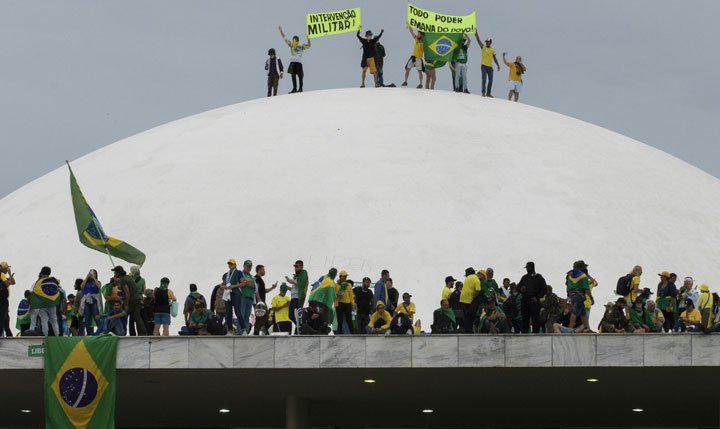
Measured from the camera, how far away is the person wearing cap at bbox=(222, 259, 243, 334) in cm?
2349

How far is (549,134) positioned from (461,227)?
5.74 meters

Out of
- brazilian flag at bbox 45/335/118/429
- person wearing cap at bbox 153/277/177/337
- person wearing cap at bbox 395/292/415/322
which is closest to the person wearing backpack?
person wearing cap at bbox 153/277/177/337

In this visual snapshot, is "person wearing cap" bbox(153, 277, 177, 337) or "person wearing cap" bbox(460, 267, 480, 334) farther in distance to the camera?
"person wearing cap" bbox(153, 277, 177, 337)

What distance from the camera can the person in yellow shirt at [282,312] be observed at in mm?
24891

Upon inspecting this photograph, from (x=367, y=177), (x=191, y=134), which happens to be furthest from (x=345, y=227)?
(x=191, y=134)

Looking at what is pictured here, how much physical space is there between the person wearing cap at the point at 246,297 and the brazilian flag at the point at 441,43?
494 inches

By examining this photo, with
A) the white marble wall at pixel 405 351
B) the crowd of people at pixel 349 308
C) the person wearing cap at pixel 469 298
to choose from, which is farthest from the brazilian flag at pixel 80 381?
the person wearing cap at pixel 469 298

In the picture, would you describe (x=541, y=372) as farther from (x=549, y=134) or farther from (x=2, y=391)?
(x=549, y=134)

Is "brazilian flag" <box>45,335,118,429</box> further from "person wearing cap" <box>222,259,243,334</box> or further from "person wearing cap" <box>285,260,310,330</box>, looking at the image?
"person wearing cap" <box>285,260,310,330</box>

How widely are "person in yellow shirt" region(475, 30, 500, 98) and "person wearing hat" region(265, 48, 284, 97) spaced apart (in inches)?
198

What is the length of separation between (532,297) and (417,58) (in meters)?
14.2

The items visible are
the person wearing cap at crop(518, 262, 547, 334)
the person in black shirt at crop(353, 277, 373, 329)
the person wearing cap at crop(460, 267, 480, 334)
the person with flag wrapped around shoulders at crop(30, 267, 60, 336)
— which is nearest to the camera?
the person wearing cap at crop(518, 262, 547, 334)

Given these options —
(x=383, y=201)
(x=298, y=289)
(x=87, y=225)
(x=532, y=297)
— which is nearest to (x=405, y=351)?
(x=532, y=297)

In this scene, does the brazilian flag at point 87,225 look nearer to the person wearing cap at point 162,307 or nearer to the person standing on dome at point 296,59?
the person wearing cap at point 162,307
